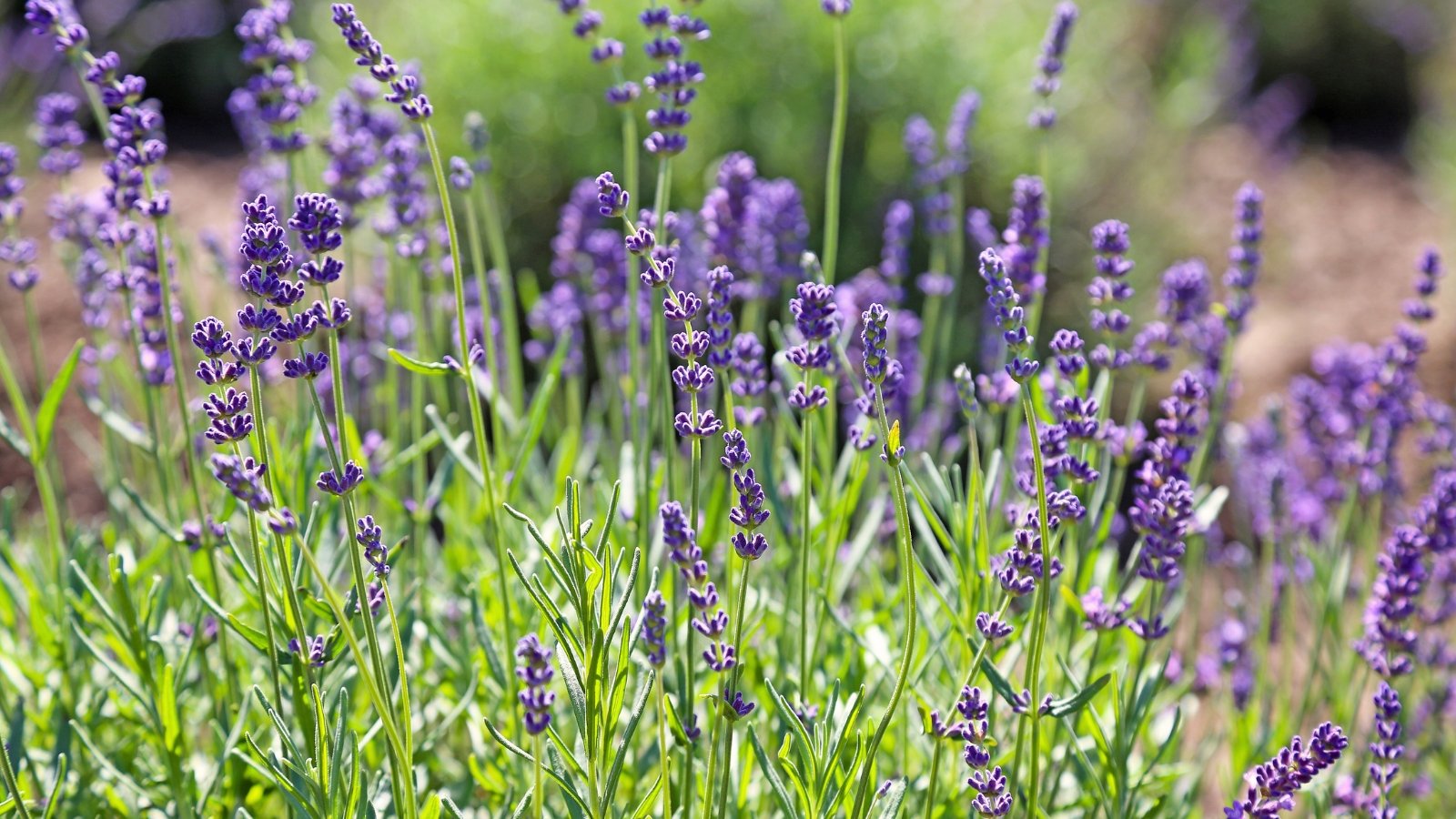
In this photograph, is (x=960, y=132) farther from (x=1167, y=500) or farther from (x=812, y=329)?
(x=812, y=329)

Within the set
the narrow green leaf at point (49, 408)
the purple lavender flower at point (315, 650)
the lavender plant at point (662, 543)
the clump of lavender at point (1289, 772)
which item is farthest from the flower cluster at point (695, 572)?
the narrow green leaf at point (49, 408)

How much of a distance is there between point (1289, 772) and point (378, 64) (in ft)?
5.34

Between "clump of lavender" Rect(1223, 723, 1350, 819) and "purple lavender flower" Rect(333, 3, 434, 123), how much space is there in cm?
153

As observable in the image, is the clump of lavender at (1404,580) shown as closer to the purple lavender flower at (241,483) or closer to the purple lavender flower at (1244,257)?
the purple lavender flower at (1244,257)

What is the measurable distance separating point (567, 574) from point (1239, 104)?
35.9ft

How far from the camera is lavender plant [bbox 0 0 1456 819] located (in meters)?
1.76

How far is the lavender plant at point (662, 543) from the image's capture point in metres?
1.76

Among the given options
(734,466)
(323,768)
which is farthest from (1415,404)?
(323,768)

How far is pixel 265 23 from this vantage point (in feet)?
8.14

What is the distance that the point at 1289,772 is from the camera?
5.75 feet

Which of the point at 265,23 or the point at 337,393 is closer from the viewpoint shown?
the point at 337,393

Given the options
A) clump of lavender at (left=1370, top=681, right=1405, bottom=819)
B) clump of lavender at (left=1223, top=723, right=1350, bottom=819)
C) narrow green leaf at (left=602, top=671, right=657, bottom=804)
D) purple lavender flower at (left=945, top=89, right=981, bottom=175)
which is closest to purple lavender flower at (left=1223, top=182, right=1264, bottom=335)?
purple lavender flower at (left=945, top=89, right=981, bottom=175)

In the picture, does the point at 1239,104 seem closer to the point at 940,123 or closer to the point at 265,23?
the point at 940,123

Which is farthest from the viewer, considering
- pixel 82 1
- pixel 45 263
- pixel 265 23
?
pixel 82 1
